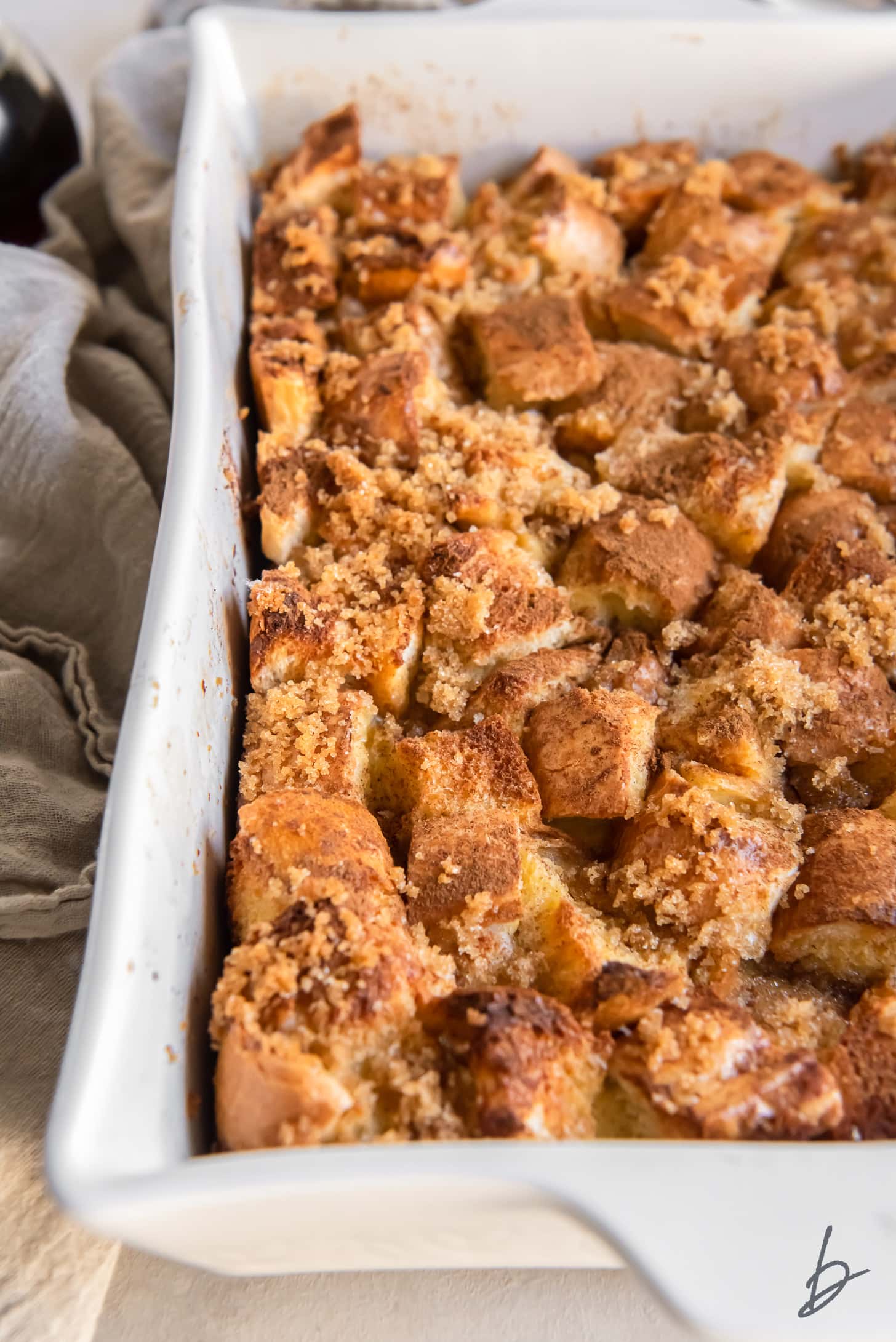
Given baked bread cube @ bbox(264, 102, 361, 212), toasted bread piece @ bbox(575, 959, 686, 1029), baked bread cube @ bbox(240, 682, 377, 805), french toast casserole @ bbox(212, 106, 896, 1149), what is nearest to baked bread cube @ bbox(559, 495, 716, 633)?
french toast casserole @ bbox(212, 106, 896, 1149)

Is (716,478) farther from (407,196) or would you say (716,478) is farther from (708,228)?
(407,196)

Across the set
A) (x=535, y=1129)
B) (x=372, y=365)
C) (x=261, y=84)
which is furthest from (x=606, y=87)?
(x=535, y=1129)

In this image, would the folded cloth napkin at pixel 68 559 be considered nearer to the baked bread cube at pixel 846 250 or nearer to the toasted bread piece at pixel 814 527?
the toasted bread piece at pixel 814 527

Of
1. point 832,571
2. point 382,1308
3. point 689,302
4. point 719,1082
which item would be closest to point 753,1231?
point 719,1082

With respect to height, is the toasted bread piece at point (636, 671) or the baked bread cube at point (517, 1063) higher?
the toasted bread piece at point (636, 671)

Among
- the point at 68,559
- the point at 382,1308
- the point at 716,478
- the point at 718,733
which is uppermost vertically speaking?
the point at 716,478

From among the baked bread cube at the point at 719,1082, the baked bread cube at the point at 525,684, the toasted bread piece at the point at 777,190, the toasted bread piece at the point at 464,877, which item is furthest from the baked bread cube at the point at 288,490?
the toasted bread piece at the point at 777,190

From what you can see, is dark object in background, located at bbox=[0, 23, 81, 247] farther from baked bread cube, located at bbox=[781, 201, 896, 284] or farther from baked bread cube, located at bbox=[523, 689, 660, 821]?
baked bread cube, located at bbox=[523, 689, 660, 821]

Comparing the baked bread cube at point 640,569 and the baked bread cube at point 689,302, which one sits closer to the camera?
the baked bread cube at point 640,569
